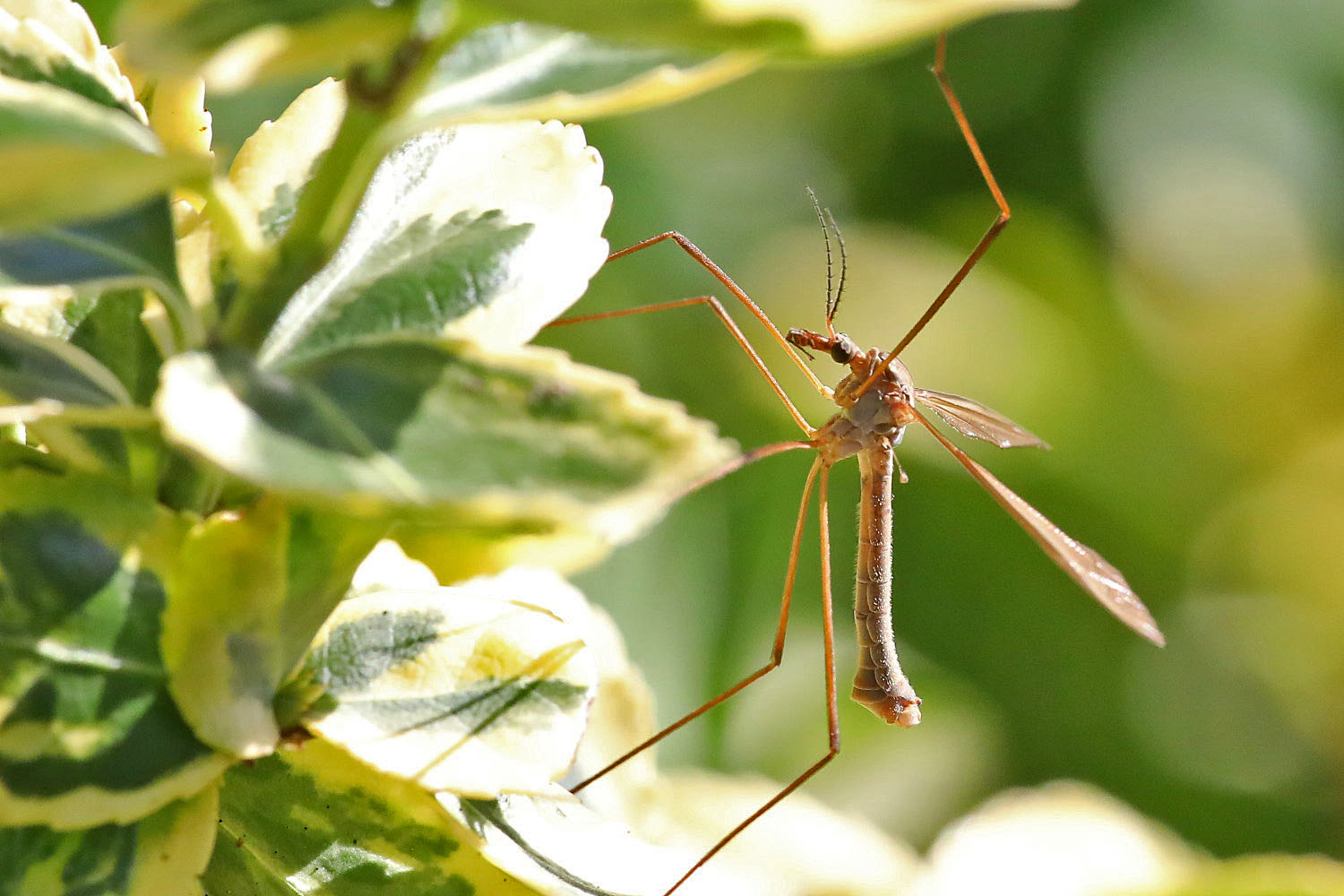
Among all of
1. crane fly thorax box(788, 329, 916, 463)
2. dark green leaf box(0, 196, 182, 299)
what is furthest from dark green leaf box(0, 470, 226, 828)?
crane fly thorax box(788, 329, 916, 463)

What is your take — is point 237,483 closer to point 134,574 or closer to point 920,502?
point 134,574

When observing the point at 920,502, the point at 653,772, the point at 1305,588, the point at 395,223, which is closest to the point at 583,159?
the point at 395,223

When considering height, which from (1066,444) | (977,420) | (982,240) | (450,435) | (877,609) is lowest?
(1066,444)

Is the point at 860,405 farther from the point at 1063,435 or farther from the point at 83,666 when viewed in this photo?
the point at 83,666

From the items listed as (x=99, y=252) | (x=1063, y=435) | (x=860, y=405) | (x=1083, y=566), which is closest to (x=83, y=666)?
(x=99, y=252)

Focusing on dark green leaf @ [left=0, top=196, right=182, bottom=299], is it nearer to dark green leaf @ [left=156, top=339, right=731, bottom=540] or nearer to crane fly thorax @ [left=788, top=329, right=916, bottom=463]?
dark green leaf @ [left=156, top=339, right=731, bottom=540]

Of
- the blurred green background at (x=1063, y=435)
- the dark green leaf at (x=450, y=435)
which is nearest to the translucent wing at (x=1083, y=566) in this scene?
the dark green leaf at (x=450, y=435)

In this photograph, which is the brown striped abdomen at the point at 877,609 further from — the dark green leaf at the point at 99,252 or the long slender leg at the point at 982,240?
the dark green leaf at the point at 99,252
